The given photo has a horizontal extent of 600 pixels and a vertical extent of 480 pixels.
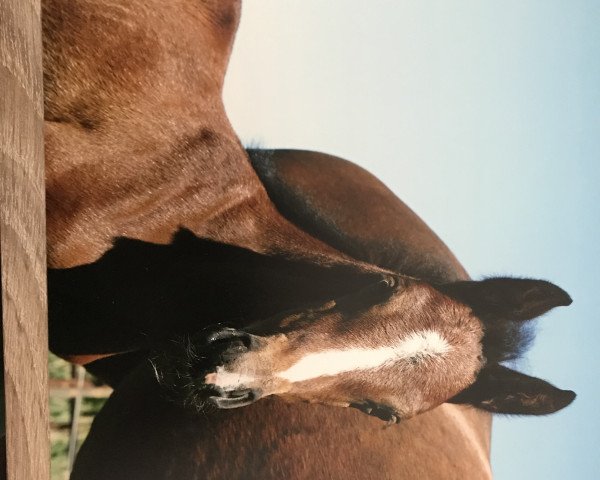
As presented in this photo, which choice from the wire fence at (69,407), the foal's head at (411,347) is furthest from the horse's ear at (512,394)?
the wire fence at (69,407)

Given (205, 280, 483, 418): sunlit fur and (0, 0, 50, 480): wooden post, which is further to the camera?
(205, 280, 483, 418): sunlit fur

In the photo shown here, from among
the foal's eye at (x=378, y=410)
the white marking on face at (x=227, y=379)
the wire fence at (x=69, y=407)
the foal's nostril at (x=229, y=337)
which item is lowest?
the wire fence at (x=69, y=407)

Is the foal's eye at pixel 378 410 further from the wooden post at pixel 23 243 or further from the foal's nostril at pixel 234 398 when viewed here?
the wooden post at pixel 23 243

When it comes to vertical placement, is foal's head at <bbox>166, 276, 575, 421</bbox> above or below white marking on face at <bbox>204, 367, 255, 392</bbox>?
above

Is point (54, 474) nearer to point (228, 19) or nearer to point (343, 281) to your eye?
point (343, 281)

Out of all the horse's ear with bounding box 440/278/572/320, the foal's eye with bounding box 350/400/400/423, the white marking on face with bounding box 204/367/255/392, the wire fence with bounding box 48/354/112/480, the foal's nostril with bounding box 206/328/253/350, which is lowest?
the wire fence with bounding box 48/354/112/480

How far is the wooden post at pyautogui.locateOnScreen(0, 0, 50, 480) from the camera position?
2.30 ft

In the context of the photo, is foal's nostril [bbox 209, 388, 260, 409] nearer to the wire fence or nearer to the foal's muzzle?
the foal's muzzle

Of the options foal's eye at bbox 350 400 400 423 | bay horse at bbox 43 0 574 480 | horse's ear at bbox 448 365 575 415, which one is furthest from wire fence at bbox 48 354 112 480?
horse's ear at bbox 448 365 575 415

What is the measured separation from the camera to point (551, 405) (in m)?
0.91

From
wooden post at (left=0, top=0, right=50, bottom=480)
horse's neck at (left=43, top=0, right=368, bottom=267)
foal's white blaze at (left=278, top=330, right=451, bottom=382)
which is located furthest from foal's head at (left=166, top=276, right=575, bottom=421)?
wooden post at (left=0, top=0, right=50, bottom=480)

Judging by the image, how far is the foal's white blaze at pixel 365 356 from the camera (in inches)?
33.6

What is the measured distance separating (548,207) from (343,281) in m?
0.28

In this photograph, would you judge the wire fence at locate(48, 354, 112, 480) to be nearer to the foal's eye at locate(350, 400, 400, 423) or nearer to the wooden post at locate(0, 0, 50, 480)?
the wooden post at locate(0, 0, 50, 480)
